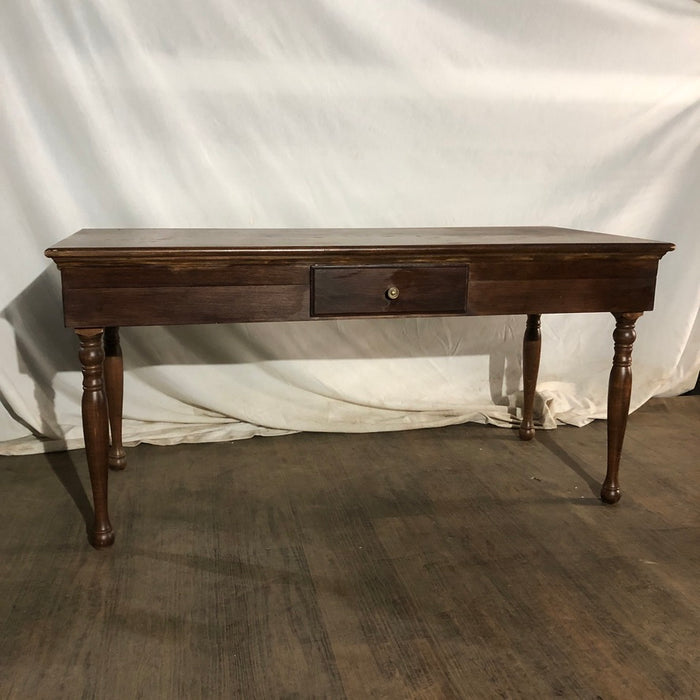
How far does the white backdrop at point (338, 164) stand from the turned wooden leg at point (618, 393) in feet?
2.02

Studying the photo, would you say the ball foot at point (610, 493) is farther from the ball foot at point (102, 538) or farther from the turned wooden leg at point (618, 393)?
the ball foot at point (102, 538)

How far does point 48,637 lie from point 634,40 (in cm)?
266

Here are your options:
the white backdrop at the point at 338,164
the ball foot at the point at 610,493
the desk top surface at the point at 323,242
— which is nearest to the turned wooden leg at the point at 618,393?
the ball foot at the point at 610,493

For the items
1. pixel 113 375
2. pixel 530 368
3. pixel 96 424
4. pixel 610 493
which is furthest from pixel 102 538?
pixel 530 368

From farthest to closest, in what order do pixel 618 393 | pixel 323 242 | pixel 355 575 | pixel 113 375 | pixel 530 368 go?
pixel 530 368 → pixel 113 375 → pixel 618 393 → pixel 323 242 → pixel 355 575

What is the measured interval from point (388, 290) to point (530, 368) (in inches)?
37.3

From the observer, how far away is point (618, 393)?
2.10 metres

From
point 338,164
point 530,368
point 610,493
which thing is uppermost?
point 338,164

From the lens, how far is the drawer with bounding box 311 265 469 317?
1823 millimetres

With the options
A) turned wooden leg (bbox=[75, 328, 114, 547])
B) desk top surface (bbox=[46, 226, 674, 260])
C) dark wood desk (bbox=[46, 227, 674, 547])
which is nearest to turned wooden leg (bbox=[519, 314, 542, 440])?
desk top surface (bbox=[46, 226, 674, 260])

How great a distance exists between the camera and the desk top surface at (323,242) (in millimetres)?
1719

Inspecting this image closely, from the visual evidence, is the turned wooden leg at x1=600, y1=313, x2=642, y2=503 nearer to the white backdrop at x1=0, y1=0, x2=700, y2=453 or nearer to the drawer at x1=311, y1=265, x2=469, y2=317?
the drawer at x1=311, y1=265, x2=469, y2=317

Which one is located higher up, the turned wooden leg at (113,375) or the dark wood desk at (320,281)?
the dark wood desk at (320,281)

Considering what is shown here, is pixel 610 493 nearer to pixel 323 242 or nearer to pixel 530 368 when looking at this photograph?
pixel 530 368
